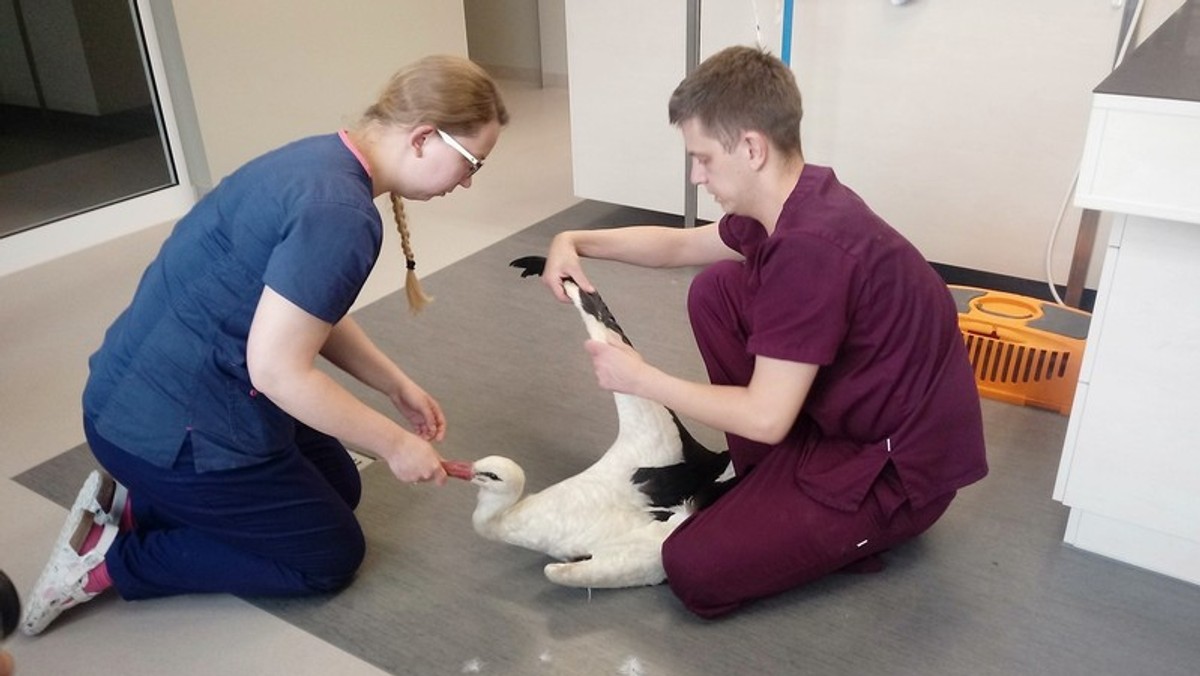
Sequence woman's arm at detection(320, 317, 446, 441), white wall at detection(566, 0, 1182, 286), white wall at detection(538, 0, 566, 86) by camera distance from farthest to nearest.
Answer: white wall at detection(538, 0, 566, 86), white wall at detection(566, 0, 1182, 286), woman's arm at detection(320, 317, 446, 441)

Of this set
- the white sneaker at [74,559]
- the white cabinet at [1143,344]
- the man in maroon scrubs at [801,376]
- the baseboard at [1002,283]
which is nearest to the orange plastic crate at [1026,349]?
the baseboard at [1002,283]

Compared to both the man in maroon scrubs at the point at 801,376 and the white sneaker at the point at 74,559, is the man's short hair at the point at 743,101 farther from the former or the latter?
the white sneaker at the point at 74,559

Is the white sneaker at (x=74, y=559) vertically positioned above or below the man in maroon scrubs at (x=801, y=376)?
below

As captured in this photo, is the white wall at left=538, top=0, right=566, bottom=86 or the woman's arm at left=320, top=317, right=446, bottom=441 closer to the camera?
the woman's arm at left=320, top=317, right=446, bottom=441

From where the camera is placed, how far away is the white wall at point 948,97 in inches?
80.4

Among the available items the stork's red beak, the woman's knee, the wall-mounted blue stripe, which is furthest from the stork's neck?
the wall-mounted blue stripe

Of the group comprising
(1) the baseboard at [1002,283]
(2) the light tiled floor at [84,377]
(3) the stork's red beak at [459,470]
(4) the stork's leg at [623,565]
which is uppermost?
(3) the stork's red beak at [459,470]

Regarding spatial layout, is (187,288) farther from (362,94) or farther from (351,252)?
(362,94)

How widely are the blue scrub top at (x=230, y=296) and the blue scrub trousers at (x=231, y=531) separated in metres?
0.03

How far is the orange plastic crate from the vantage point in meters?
1.88

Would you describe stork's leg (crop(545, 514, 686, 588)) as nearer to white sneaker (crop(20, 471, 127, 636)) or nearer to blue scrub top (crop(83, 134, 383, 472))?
blue scrub top (crop(83, 134, 383, 472))

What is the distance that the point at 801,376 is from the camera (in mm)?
1264

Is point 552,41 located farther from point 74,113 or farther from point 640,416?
point 640,416

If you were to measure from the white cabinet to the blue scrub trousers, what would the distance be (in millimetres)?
1104
